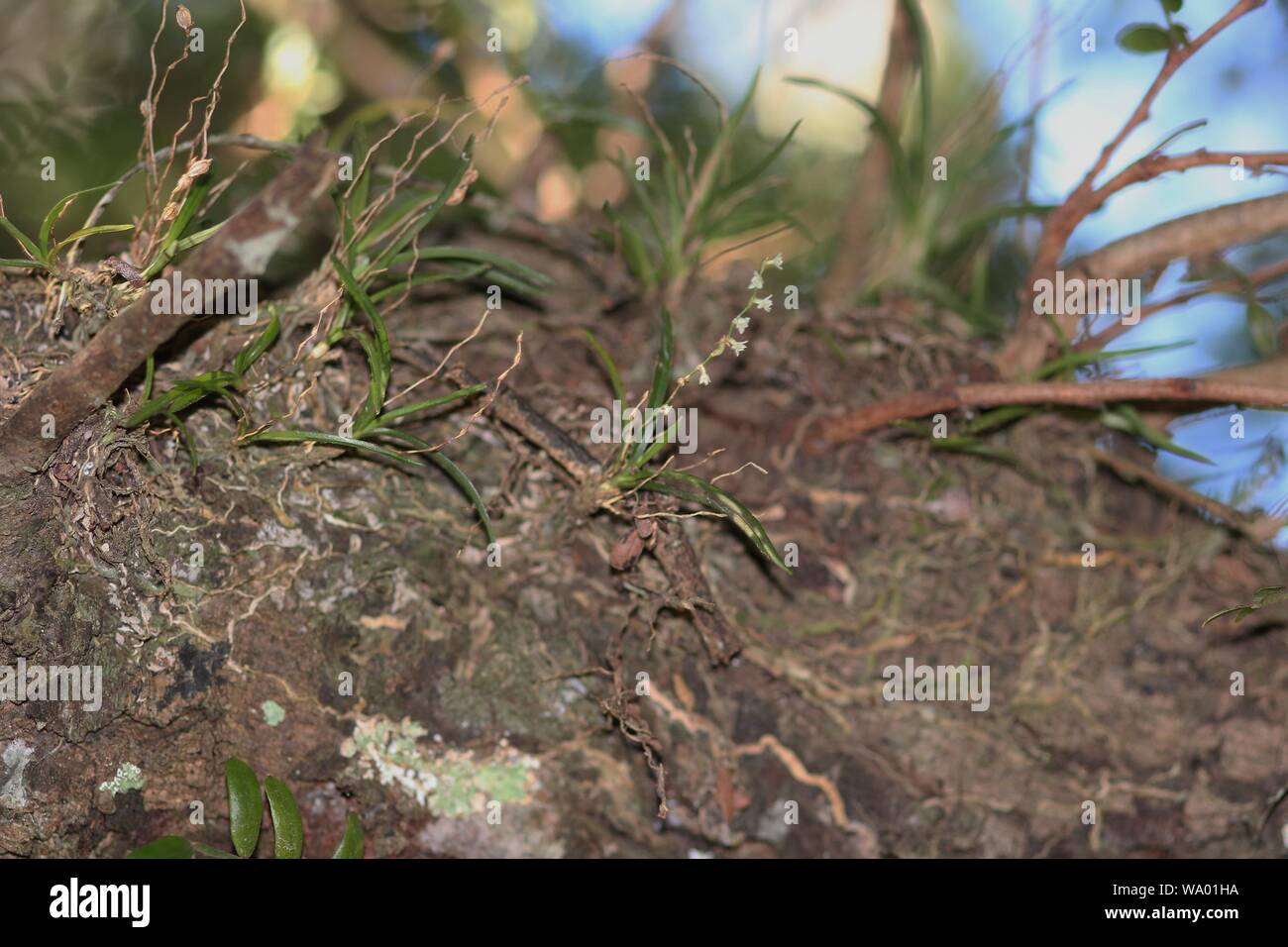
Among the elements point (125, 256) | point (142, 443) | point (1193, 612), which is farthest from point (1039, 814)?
point (125, 256)

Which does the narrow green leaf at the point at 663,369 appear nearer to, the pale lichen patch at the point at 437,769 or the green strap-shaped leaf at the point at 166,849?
the pale lichen patch at the point at 437,769

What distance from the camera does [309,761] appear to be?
4.03 feet

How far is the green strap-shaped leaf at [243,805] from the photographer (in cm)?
112

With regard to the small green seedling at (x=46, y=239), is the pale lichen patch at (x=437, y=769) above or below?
below

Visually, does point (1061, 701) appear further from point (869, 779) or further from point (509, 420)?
point (509, 420)

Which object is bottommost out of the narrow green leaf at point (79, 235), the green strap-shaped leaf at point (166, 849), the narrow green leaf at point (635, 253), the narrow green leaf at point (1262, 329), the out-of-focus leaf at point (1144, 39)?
the green strap-shaped leaf at point (166, 849)

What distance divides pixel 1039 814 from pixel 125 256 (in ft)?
5.34

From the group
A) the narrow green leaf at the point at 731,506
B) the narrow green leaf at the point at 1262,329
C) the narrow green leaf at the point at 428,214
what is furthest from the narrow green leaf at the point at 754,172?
the narrow green leaf at the point at 1262,329

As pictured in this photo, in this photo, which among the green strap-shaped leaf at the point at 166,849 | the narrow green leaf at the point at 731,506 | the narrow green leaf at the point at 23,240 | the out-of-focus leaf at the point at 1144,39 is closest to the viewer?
the green strap-shaped leaf at the point at 166,849

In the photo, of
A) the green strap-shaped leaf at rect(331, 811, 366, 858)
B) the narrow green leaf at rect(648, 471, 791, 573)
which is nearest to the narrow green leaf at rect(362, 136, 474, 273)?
the narrow green leaf at rect(648, 471, 791, 573)

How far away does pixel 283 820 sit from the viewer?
3.78ft

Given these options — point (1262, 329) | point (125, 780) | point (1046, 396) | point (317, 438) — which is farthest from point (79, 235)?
point (1262, 329)

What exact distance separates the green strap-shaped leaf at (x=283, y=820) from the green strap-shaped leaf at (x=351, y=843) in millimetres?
53

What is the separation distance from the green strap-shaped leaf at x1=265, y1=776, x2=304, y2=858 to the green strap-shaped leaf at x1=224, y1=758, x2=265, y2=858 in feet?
0.05
